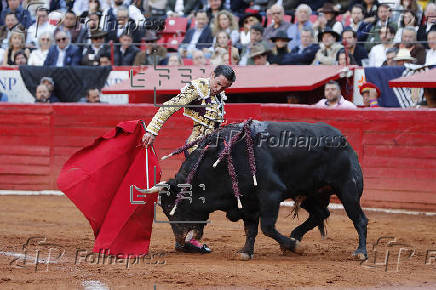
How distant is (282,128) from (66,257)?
202cm

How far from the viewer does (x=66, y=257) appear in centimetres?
708

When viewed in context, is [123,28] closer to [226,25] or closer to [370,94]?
[226,25]

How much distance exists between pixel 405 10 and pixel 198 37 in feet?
10.5

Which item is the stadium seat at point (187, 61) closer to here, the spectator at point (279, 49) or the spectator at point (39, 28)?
the spectator at point (279, 49)

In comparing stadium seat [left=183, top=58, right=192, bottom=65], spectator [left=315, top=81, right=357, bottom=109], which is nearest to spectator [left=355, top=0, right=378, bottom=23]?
spectator [left=315, top=81, right=357, bottom=109]

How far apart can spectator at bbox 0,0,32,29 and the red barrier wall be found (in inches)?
129

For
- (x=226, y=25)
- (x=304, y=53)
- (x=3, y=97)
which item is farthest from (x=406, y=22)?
(x=3, y=97)

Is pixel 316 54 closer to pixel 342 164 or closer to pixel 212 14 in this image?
pixel 212 14

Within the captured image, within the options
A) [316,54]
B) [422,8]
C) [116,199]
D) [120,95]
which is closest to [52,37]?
[120,95]

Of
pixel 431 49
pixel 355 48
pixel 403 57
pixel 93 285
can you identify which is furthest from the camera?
pixel 355 48

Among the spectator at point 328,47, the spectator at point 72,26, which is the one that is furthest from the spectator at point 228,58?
the spectator at point 72,26

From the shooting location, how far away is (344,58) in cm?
1180

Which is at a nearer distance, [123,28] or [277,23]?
[277,23]

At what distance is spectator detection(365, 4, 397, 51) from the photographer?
1181 cm
